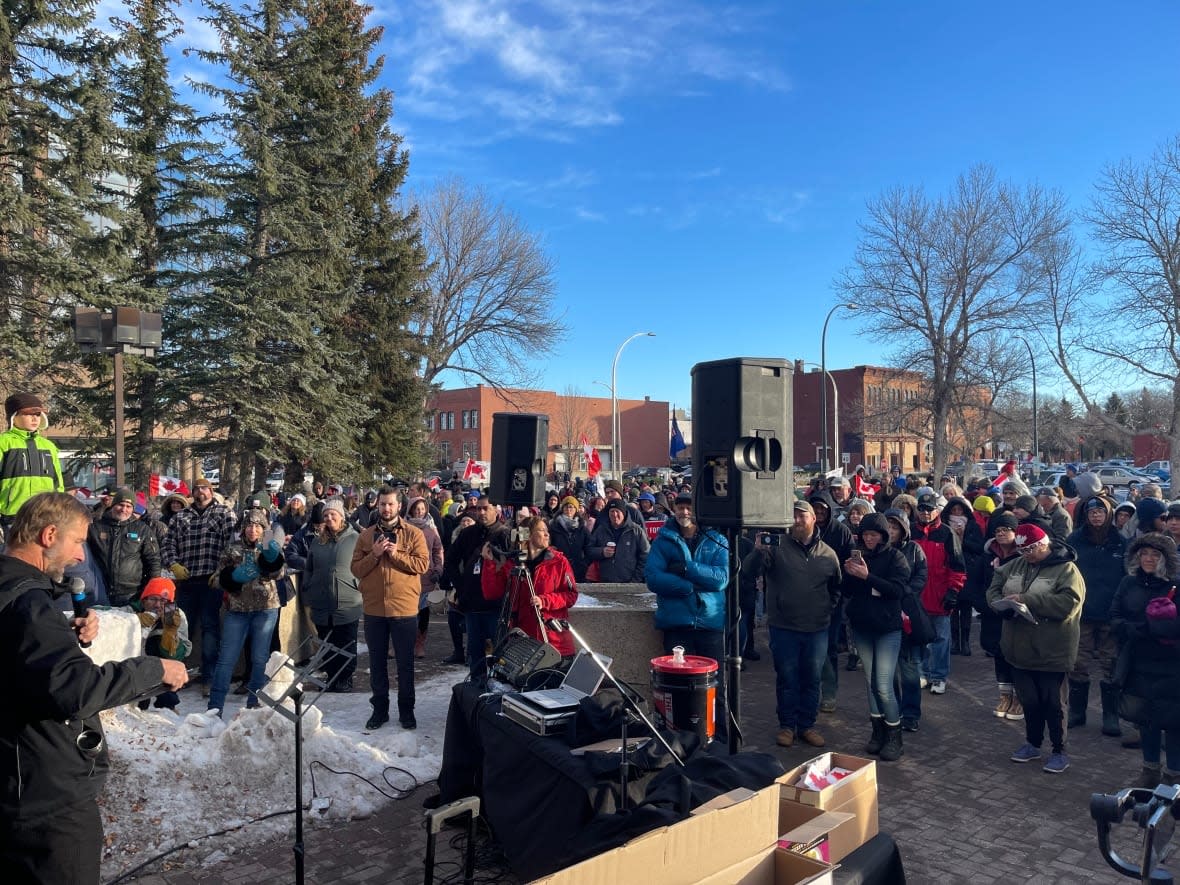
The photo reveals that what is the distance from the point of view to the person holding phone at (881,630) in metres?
6.36

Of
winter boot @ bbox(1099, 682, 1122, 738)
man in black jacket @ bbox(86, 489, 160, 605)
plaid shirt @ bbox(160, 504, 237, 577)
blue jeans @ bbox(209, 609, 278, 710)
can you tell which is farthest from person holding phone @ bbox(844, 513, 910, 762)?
man in black jacket @ bbox(86, 489, 160, 605)

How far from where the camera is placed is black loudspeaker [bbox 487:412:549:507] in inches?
344

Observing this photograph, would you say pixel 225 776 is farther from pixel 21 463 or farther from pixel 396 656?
pixel 21 463

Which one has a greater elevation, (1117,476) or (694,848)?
(1117,476)

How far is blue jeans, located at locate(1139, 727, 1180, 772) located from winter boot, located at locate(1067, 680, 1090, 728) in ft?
5.09

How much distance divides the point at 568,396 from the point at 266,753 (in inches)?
2731

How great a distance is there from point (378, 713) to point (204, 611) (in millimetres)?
2308

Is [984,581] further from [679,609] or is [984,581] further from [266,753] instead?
[266,753]

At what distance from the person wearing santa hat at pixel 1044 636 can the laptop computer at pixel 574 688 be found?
3458mm

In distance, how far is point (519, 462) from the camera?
8789 millimetres

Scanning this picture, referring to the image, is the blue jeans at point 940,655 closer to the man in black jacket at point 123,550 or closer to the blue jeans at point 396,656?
the blue jeans at point 396,656

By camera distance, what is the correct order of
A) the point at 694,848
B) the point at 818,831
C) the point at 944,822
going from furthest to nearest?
the point at 944,822 < the point at 818,831 < the point at 694,848

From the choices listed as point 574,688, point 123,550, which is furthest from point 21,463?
point 574,688

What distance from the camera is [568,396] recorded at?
74500 mm
